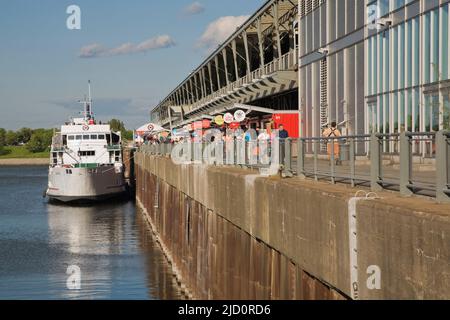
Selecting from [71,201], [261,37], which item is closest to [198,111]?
[71,201]

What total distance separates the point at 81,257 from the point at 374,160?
95.6ft

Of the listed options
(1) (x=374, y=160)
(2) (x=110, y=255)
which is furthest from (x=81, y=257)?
(1) (x=374, y=160)

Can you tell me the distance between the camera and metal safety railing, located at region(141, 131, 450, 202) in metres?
9.11

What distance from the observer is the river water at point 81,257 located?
29484 millimetres

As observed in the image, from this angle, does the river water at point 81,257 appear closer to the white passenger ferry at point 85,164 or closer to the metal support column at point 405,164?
the white passenger ferry at point 85,164

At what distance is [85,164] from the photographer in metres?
71.9

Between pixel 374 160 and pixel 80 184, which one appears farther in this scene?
pixel 80 184

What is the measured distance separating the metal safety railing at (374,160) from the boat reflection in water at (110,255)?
12.4 metres

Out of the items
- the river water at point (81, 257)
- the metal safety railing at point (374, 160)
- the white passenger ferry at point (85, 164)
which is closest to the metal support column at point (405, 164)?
the metal safety railing at point (374, 160)

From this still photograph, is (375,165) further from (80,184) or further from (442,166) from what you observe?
(80,184)

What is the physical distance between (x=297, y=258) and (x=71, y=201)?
5819 cm

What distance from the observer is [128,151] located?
107625 millimetres

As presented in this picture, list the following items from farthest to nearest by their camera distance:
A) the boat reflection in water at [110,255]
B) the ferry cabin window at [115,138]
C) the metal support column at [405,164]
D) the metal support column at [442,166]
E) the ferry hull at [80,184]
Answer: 1. the ferry cabin window at [115,138]
2. the ferry hull at [80,184]
3. the boat reflection in water at [110,255]
4. the metal support column at [405,164]
5. the metal support column at [442,166]

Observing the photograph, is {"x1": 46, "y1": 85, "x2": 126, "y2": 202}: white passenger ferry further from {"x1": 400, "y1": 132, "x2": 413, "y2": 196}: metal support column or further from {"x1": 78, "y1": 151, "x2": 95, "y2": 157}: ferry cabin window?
{"x1": 400, "y1": 132, "x2": 413, "y2": 196}: metal support column
